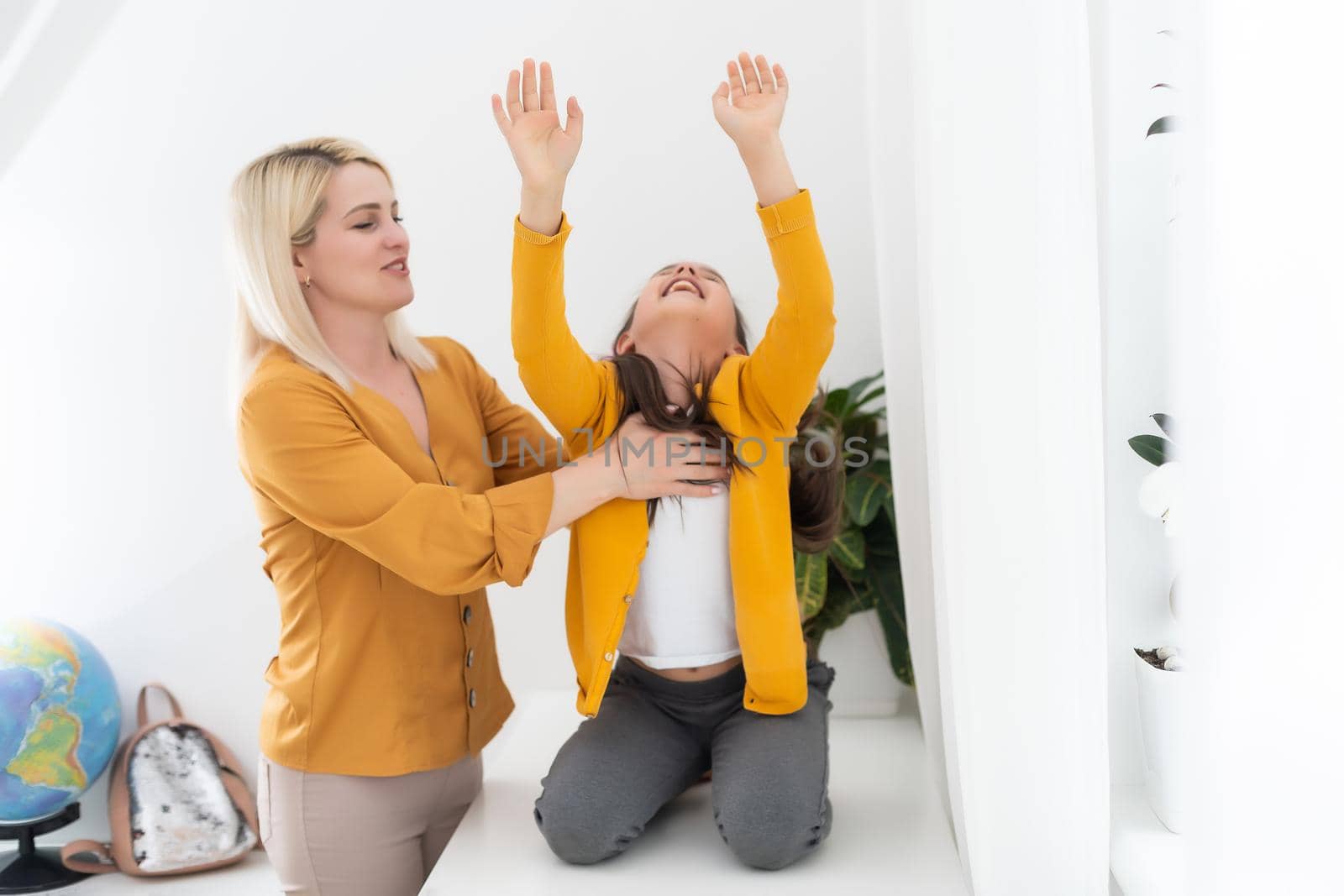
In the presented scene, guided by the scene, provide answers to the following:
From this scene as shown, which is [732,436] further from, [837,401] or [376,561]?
[837,401]

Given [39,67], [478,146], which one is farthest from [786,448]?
[39,67]

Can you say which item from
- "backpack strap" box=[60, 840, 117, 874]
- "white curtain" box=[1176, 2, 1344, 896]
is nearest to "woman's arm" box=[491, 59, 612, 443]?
"white curtain" box=[1176, 2, 1344, 896]

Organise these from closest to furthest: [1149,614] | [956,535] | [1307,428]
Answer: [1307,428], [956,535], [1149,614]

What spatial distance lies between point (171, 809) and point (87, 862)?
22 cm

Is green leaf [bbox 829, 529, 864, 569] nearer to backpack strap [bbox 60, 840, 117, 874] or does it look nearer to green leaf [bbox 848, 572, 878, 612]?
green leaf [bbox 848, 572, 878, 612]

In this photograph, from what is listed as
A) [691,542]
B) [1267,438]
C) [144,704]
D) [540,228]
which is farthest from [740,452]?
[144,704]

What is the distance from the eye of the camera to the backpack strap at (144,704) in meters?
2.58

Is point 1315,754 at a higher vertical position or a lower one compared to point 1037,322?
lower

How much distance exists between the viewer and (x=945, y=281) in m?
1.22

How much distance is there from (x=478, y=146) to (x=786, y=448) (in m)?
1.22

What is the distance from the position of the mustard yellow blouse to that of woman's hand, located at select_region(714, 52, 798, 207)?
516 mm

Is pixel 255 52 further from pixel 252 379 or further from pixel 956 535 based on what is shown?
pixel 956 535

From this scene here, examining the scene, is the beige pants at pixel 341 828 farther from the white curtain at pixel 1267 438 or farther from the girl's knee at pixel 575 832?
the white curtain at pixel 1267 438

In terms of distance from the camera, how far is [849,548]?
2.23 m
